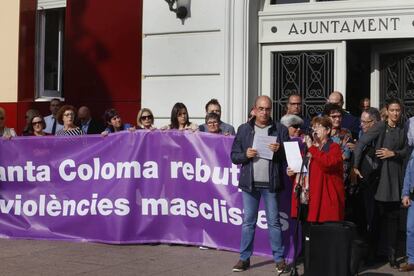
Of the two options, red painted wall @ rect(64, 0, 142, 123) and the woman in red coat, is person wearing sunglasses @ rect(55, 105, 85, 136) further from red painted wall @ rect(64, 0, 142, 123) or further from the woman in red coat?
the woman in red coat

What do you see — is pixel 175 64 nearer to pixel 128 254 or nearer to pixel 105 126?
pixel 105 126

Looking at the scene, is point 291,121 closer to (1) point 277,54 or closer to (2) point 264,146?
(2) point 264,146

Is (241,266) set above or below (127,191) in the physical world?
below

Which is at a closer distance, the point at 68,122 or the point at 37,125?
the point at 68,122

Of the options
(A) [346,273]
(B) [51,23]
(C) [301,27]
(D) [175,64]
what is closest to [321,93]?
(C) [301,27]

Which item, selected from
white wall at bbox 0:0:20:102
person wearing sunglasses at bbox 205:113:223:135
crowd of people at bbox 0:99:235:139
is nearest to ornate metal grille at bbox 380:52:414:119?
crowd of people at bbox 0:99:235:139

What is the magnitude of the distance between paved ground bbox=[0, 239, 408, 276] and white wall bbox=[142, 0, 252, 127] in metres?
2.91

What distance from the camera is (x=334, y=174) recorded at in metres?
7.07

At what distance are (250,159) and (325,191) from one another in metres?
0.90

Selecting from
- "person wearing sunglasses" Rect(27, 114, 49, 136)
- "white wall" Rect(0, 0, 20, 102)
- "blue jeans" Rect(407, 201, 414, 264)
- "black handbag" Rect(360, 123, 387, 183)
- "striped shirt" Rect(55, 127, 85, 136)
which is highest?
"white wall" Rect(0, 0, 20, 102)

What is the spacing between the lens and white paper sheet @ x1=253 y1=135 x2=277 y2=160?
741 centimetres

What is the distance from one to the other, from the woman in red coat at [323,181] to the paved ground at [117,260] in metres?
0.94

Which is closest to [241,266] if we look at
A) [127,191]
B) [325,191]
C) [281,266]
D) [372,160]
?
[281,266]

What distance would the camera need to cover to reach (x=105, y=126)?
10984 millimetres
